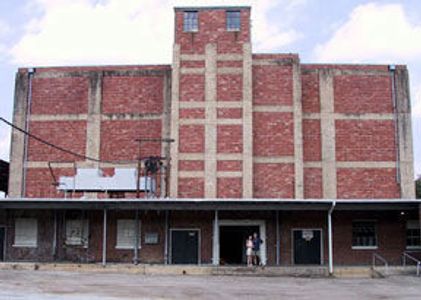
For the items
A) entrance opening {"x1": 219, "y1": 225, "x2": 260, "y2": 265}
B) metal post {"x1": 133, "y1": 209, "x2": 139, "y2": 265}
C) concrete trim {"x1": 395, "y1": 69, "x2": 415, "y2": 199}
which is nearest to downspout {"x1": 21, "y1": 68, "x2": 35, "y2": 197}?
metal post {"x1": 133, "y1": 209, "x2": 139, "y2": 265}

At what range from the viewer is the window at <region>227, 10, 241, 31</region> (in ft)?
117

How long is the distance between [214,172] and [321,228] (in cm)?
671

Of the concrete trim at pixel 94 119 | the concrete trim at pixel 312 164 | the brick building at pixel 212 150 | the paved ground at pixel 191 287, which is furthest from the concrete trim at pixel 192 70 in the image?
the paved ground at pixel 191 287

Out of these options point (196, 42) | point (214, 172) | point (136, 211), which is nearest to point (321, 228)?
point (214, 172)

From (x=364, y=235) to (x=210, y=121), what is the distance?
10139mm

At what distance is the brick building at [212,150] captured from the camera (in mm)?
30688

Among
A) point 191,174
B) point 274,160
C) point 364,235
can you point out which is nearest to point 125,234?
point 191,174

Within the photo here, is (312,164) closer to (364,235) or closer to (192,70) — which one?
(364,235)

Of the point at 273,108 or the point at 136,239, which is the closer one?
the point at 136,239

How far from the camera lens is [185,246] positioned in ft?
100

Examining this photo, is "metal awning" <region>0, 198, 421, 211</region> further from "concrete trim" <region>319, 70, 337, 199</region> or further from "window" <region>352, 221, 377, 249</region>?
"concrete trim" <region>319, 70, 337, 199</region>

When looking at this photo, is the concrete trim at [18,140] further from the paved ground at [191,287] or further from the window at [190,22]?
the paved ground at [191,287]

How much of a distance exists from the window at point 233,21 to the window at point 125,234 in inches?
493

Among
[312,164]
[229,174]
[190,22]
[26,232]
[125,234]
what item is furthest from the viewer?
[190,22]
